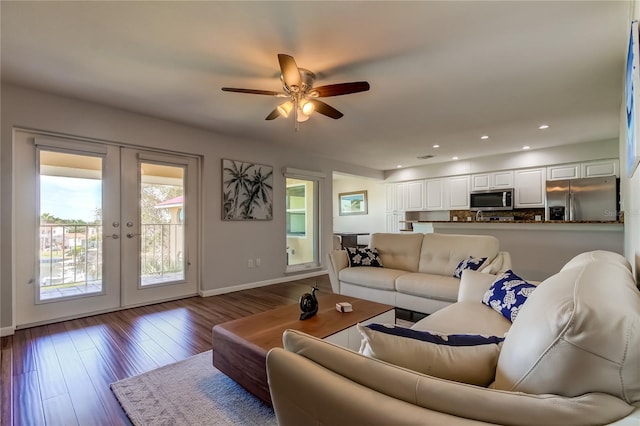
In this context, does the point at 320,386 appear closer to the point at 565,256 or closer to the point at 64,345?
the point at 64,345

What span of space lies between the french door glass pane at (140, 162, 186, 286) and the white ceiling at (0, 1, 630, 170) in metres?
0.81

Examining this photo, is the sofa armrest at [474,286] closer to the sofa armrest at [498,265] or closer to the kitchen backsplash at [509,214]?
the sofa armrest at [498,265]

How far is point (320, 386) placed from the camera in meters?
0.72

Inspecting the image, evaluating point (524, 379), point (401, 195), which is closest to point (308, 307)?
point (524, 379)

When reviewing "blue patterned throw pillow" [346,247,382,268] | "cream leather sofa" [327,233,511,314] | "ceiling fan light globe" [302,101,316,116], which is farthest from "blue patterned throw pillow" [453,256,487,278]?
"ceiling fan light globe" [302,101,316,116]

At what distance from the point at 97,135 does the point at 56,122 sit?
0.36m

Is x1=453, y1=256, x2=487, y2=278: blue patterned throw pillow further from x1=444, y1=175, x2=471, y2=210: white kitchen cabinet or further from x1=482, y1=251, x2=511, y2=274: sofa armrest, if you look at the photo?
x1=444, y1=175, x2=471, y2=210: white kitchen cabinet

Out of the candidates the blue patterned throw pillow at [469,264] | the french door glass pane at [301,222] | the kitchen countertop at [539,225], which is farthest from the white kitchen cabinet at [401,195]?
the blue patterned throw pillow at [469,264]

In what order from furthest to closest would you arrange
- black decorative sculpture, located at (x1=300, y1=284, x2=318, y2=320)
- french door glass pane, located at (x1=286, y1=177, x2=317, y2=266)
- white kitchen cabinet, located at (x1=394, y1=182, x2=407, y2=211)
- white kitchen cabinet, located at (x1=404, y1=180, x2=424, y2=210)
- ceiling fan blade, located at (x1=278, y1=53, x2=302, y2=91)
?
white kitchen cabinet, located at (x1=394, y1=182, x2=407, y2=211) → white kitchen cabinet, located at (x1=404, y1=180, x2=424, y2=210) → french door glass pane, located at (x1=286, y1=177, x2=317, y2=266) → black decorative sculpture, located at (x1=300, y1=284, x2=318, y2=320) → ceiling fan blade, located at (x1=278, y1=53, x2=302, y2=91)

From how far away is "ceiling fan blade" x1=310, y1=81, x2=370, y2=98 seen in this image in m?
2.31

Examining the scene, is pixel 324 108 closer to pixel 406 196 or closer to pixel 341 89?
pixel 341 89

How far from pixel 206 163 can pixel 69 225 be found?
178 centimetres

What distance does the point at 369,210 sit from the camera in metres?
8.70

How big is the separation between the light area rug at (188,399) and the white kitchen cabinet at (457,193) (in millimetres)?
6174
